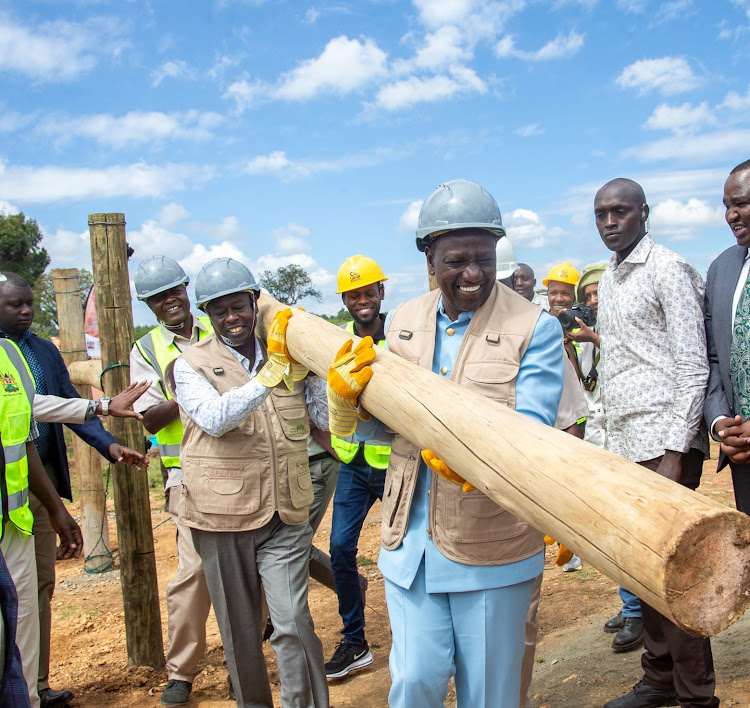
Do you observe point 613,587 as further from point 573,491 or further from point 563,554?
point 573,491

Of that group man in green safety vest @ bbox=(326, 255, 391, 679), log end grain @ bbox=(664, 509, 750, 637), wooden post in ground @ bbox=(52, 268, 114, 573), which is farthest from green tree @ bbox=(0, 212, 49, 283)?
log end grain @ bbox=(664, 509, 750, 637)

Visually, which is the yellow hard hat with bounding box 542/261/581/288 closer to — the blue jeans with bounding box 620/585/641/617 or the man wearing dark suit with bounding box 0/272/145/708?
the blue jeans with bounding box 620/585/641/617

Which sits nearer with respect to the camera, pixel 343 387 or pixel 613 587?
pixel 343 387

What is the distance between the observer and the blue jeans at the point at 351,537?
14.1 feet

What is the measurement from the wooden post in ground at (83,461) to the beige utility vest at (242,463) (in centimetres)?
336

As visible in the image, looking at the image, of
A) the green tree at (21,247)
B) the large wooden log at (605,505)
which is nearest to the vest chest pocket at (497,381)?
the large wooden log at (605,505)

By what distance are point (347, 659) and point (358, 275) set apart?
2.32m

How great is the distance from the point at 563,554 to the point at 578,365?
9.46 ft

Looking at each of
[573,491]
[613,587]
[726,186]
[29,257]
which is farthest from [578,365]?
[29,257]

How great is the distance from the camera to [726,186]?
2693mm

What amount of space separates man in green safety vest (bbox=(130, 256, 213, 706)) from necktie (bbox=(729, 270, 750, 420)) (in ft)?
8.65

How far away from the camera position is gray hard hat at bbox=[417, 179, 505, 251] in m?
2.34

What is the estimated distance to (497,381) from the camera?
2322mm

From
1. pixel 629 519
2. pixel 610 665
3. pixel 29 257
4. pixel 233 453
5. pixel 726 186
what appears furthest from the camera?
pixel 29 257
